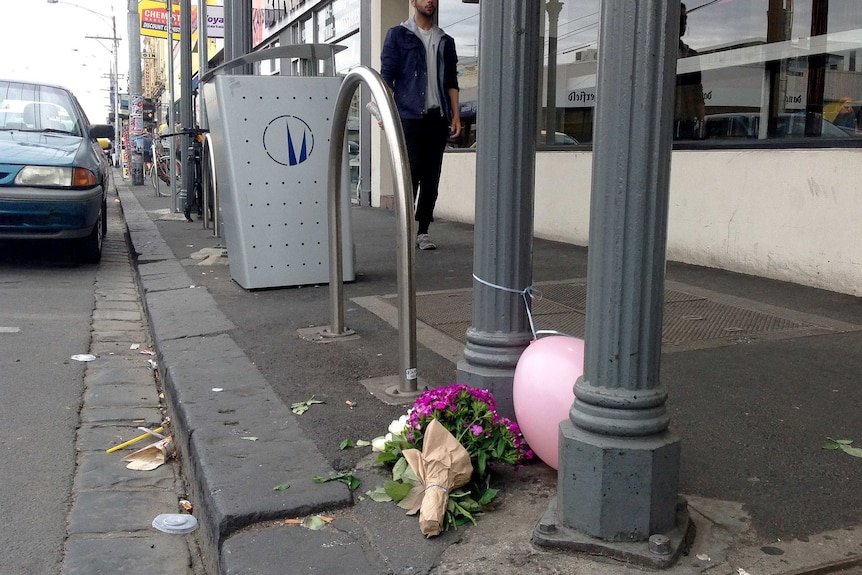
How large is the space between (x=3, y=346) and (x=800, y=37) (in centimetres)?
527

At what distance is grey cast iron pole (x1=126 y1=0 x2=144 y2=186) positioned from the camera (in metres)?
22.6

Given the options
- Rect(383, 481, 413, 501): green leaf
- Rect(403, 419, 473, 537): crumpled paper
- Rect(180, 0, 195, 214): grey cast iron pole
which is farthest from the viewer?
Rect(180, 0, 195, 214): grey cast iron pole

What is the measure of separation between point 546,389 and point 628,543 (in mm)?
544

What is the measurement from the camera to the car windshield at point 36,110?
798 centimetres

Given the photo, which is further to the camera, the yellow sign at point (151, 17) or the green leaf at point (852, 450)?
the yellow sign at point (151, 17)

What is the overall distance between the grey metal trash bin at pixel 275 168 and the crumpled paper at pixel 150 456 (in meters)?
2.37

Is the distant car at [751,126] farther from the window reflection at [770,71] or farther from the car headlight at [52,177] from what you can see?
the car headlight at [52,177]

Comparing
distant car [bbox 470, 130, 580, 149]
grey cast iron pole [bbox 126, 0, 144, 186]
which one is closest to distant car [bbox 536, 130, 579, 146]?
distant car [bbox 470, 130, 580, 149]

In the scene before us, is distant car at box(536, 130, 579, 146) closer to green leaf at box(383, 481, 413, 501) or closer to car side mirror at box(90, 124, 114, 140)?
car side mirror at box(90, 124, 114, 140)

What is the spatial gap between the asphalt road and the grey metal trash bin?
47.3 inches

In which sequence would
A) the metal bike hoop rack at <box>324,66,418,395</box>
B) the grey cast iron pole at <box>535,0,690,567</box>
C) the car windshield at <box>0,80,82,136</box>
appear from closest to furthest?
the grey cast iron pole at <box>535,0,690,567</box> < the metal bike hoop rack at <box>324,66,418,395</box> < the car windshield at <box>0,80,82,136</box>

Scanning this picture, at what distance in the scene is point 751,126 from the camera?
613 cm

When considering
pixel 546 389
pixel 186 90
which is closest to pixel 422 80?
pixel 546 389

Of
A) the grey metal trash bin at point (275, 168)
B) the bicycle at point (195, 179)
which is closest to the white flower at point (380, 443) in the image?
the grey metal trash bin at point (275, 168)
